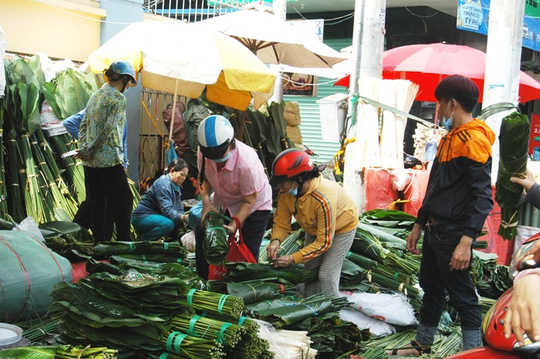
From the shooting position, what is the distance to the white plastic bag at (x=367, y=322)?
5.23m

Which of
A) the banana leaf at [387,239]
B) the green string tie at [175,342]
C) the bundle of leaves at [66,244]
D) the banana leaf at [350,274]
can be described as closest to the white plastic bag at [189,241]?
the bundle of leaves at [66,244]

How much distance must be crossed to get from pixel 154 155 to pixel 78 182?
3.15m

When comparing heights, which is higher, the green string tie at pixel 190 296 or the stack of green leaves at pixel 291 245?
the green string tie at pixel 190 296

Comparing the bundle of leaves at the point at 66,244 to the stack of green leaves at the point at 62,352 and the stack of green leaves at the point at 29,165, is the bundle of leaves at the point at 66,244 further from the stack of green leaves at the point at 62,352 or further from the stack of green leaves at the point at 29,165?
the stack of green leaves at the point at 62,352

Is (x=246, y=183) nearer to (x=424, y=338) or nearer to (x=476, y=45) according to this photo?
(x=424, y=338)

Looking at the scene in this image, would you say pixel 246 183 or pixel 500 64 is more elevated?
pixel 500 64

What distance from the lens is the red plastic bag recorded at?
4.88 metres

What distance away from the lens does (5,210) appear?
23.0 feet

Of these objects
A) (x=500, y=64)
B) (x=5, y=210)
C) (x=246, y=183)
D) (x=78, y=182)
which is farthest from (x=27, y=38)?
(x=500, y=64)

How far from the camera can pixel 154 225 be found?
749 cm

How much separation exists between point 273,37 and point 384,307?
544 centimetres

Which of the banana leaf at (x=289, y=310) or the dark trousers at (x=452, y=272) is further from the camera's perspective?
the dark trousers at (x=452, y=272)

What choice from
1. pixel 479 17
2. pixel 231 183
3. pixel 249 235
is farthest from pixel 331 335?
pixel 479 17

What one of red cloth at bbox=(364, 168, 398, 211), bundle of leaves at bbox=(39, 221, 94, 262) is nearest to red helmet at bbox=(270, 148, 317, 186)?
bundle of leaves at bbox=(39, 221, 94, 262)
